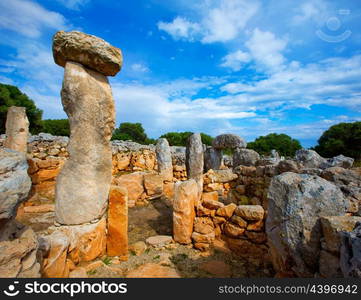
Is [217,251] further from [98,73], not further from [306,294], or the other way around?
[98,73]

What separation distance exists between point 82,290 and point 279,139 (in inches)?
1439

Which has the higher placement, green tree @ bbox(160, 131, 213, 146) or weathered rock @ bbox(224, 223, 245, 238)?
green tree @ bbox(160, 131, 213, 146)

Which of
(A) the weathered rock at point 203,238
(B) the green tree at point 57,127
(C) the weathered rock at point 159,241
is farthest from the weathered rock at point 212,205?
(B) the green tree at point 57,127

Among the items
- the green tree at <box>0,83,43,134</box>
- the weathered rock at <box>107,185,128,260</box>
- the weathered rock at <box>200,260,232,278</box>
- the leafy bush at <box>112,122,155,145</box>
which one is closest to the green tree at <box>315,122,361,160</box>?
the weathered rock at <box>200,260,232,278</box>

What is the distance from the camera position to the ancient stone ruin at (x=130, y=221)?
1.58 m

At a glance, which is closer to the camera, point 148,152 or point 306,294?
point 306,294

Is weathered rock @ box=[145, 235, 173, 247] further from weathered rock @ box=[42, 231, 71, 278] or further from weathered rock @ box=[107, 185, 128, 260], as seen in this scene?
weathered rock @ box=[42, 231, 71, 278]

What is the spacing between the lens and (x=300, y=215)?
6.64ft

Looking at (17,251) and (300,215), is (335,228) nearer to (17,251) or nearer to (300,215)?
(300,215)

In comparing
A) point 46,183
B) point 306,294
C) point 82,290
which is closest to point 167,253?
point 82,290

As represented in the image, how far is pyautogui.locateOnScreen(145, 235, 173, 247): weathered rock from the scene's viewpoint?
3.88 meters

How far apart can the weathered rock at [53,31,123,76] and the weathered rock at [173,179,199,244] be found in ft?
8.07

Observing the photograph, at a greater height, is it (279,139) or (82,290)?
(279,139)

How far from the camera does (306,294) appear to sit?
5.61ft
